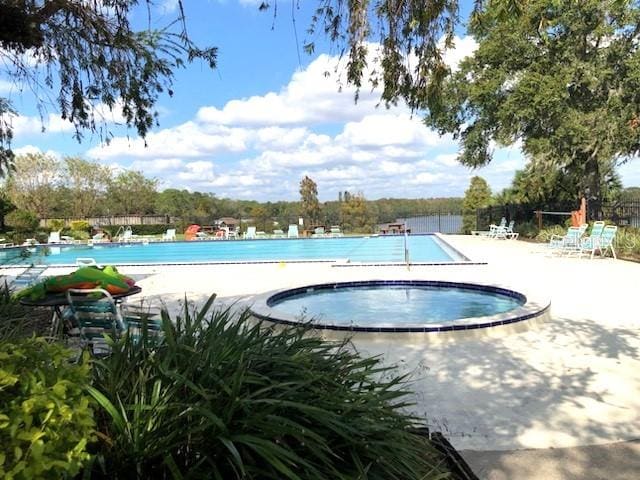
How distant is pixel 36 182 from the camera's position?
3288cm

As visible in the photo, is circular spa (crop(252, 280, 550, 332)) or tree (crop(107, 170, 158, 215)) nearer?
circular spa (crop(252, 280, 550, 332))

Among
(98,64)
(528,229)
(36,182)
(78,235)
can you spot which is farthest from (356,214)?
(98,64)

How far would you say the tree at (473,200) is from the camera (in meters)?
26.0

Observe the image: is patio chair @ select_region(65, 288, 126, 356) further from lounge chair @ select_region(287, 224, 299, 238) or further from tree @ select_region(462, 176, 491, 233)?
tree @ select_region(462, 176, 491, 233)

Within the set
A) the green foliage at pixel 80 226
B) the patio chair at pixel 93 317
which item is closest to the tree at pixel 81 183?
the green foliage at pixel 80 226

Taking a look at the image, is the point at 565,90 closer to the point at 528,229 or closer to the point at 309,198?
the point at 528,229

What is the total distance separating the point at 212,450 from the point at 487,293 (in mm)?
7467

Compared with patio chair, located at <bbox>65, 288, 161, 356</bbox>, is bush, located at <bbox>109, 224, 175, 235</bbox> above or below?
below

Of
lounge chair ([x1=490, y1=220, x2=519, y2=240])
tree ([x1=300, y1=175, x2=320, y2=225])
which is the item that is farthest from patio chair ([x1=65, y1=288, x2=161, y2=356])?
tree ([x1=300, y1=175, x2=320, y2=225])

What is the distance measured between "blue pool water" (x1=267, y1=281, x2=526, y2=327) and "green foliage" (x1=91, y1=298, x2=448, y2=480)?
5114 millimetres

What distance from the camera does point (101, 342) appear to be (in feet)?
12.0

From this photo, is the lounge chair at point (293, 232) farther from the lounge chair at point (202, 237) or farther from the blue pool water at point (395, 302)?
the blue pool water at point (395, 302)

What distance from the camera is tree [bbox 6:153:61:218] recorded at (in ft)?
105

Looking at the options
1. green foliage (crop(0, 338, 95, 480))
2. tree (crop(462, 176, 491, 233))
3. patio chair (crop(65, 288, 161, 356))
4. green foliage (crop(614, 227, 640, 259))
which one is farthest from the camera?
tree (crop(462, 176, 491, 233))
